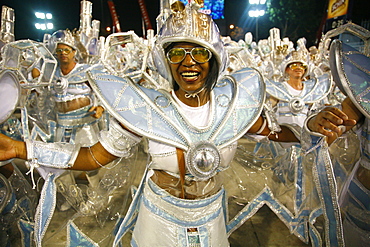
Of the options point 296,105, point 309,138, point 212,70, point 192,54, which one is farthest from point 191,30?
point 296,105

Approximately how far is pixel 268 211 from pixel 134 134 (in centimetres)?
252

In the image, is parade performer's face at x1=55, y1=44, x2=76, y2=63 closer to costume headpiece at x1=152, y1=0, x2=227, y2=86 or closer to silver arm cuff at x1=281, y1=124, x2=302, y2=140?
costume headpiece at x1=152, y1=0, x2=227, y2=86

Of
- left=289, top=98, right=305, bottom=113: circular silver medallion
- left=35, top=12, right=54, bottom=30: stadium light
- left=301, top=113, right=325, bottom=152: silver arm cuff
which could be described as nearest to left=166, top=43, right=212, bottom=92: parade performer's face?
left=301, top=113, right=325, bottom=152: silver arm cuff

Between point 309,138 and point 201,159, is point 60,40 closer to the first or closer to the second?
point 201,159

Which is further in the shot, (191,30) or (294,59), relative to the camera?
(294,59)

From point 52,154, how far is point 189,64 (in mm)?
861

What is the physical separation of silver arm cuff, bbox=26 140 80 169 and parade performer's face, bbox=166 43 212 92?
27.3 inches

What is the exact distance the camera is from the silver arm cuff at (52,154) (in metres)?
1.31

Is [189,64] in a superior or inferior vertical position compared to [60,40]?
inferior

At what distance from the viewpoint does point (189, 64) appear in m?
1.32

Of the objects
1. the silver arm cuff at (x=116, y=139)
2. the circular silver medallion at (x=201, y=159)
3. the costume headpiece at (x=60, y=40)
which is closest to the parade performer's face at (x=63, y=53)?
the costume headpiece at (x=60, y=40)

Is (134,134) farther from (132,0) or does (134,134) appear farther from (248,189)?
(132,0)

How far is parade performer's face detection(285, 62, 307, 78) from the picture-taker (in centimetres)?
398

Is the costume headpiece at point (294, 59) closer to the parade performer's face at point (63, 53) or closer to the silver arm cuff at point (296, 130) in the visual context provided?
the silver arm cuff at point (296, 130)
